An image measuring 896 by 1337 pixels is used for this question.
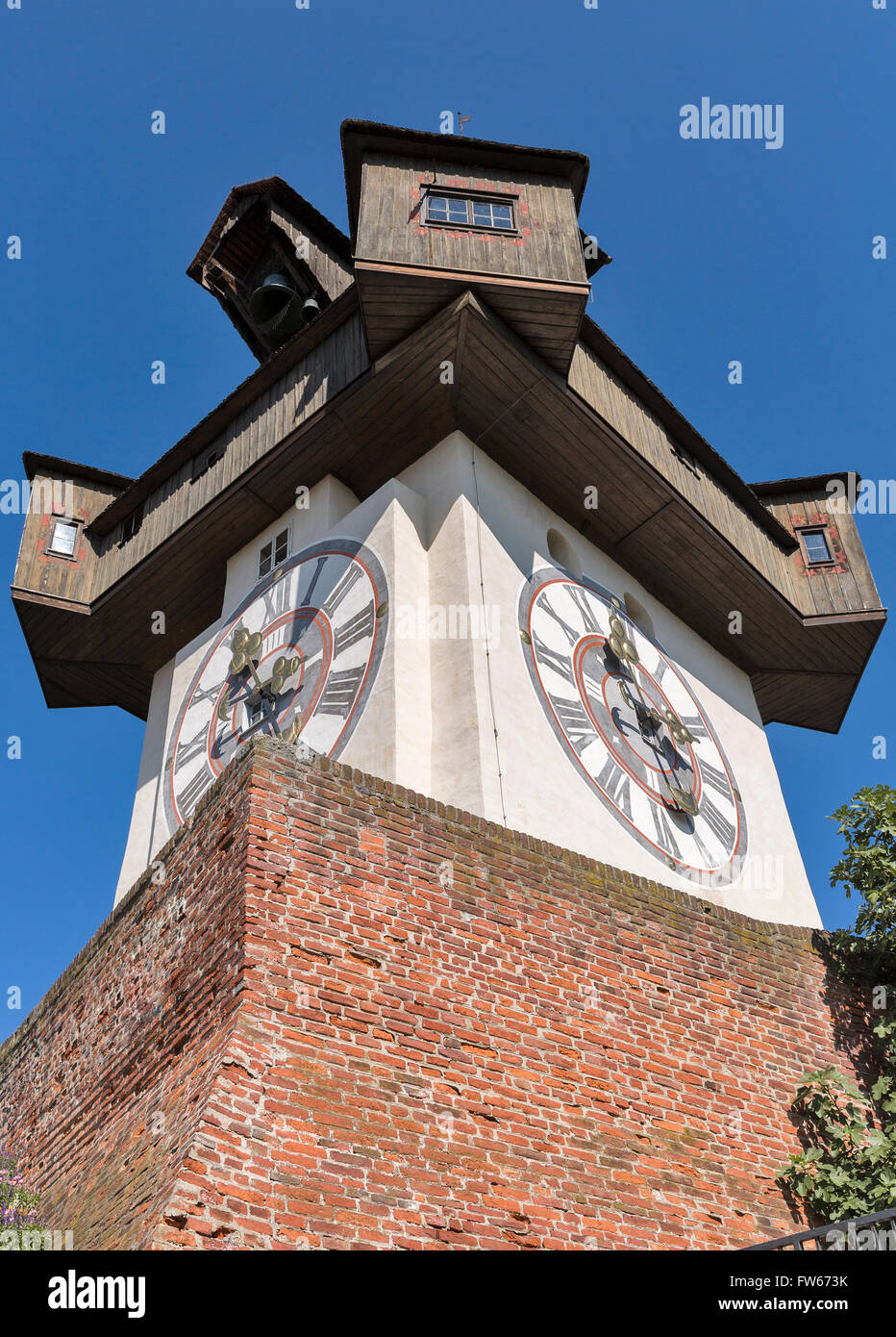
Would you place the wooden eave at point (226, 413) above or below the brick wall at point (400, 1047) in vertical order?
above

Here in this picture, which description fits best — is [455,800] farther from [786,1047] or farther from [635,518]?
[635,518]

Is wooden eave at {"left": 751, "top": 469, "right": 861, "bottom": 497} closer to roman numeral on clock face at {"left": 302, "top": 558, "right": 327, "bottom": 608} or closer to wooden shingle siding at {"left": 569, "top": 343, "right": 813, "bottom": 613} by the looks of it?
wooden shingle siding at {"left": 569, "top": 343, "right": 813, "bottom": 613}

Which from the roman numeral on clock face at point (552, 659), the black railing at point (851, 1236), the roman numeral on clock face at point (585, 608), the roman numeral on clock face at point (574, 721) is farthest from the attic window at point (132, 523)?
the black railing at point (851, 1236)

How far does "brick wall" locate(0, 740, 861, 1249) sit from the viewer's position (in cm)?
614

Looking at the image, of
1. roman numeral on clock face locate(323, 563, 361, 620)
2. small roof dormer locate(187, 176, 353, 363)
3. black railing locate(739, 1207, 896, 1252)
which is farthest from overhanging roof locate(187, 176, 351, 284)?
black railing locate(739, 1207, 896, 1252)

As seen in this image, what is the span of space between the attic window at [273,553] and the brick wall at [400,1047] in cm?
575

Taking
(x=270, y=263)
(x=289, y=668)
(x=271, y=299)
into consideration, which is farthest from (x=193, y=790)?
(x=270, y=263)

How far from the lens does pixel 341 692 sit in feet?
38.5

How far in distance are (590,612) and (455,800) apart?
137 inches

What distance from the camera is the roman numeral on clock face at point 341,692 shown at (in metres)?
11.5

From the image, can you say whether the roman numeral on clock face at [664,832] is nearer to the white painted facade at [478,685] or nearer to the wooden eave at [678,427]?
the white painted facade at [478,685]

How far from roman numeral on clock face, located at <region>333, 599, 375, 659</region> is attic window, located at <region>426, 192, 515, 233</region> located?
12.2 feet

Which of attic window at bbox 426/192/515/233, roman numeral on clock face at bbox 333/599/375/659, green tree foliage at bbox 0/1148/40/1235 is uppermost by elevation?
attic window at bbox 426/192/515/233
